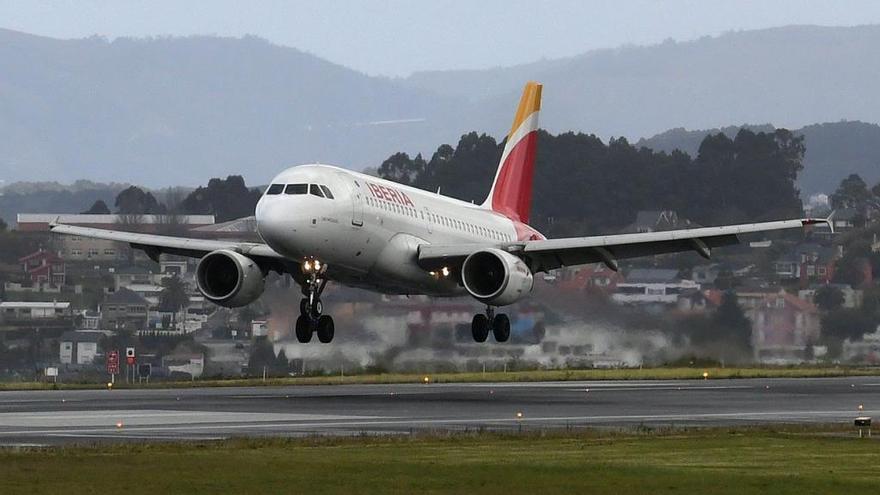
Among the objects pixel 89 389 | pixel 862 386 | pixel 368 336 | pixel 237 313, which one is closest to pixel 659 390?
pixel 862 386

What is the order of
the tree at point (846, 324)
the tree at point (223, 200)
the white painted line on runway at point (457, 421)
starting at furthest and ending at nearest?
the tree at point (223, 200) → the tree at point (846, 324) → the white painted line on runway at point (457, 421)

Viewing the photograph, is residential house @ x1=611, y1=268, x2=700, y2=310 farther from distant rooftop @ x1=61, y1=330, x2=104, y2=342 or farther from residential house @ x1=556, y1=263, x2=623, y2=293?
distant rooftop @ x1=61, y1=330, x2=104, y2=342

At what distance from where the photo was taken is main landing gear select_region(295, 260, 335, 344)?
47.2 m

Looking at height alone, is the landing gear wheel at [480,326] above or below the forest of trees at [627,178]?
below

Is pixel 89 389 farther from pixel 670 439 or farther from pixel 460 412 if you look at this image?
pixel 670 439

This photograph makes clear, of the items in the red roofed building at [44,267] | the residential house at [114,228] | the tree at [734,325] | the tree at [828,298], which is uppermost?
the residential house at [114,228]

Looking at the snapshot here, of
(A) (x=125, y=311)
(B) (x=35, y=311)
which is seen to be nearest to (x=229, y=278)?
(A) (x=125, y=311)

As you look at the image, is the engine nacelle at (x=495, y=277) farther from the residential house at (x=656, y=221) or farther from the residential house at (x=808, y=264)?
the residential house at (x=656, y=221)

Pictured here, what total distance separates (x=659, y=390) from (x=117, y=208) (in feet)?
342

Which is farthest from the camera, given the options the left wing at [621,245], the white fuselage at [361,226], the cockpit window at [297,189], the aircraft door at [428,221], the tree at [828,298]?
the tree at [828,298]

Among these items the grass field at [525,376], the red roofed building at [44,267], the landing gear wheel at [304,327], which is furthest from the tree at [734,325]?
the red roofed building at [44,267]

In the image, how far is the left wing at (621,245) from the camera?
2098 inches

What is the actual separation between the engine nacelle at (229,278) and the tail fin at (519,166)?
11.9m

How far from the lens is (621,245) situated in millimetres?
54500
